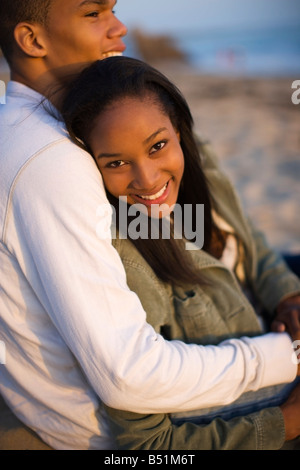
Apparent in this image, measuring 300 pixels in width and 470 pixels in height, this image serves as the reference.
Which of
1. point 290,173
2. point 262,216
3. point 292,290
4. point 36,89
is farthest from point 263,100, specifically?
point 36,89

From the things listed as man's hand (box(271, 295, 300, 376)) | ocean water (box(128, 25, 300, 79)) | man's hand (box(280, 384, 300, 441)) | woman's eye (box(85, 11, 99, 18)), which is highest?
ocean water (box(128, 25, 300, 79))

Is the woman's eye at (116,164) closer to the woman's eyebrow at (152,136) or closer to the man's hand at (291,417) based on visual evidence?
the woman's eyebrow at (152,136)

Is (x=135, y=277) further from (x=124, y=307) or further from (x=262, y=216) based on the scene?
(x=262, y=216)

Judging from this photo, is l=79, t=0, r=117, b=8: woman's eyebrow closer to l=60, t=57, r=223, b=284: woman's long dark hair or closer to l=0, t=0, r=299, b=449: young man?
l=0, t=0, r=299, b=449: young man

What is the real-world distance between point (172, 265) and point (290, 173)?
4.06m

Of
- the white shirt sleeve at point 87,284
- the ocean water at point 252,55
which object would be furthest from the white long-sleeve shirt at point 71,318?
the ocean water at point 252,55

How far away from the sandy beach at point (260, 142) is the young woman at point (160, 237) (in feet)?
2.16

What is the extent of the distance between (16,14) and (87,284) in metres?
1.00

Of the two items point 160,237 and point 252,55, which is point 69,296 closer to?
point 160,237

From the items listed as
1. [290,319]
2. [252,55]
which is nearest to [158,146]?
[290,319]

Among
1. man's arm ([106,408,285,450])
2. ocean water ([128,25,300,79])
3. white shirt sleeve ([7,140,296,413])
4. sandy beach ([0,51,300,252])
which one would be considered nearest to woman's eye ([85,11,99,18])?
white shirt sleeve ([7,140,296,413])

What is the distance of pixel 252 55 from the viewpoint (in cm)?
1762

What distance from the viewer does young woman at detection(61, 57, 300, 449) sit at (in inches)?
56.3

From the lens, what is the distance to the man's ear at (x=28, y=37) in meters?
1.52
